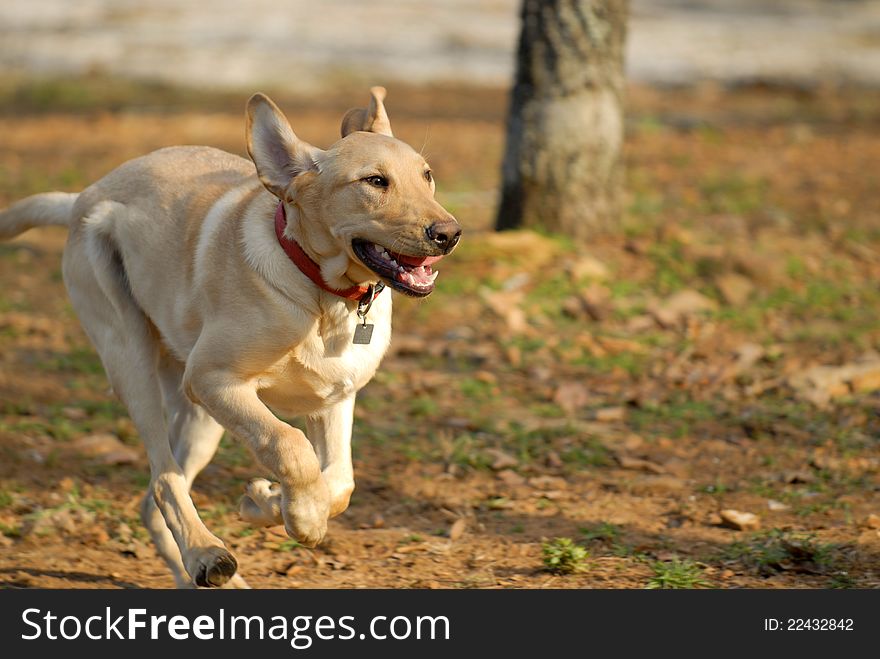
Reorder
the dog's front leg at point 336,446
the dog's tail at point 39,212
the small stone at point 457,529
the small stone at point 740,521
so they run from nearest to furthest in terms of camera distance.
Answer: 1. the dog's front leg at point 336,446
2. the small stone at point 740,521
3. the small stone at point 457,529
4. the dog's tail at point 39,212

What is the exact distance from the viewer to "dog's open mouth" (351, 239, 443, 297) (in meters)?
4.20

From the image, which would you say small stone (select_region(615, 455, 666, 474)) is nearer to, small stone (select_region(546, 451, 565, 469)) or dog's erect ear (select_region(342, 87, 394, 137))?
small stone (select_region(546, 451, 565, 469))

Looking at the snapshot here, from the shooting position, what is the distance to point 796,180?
11.4 meters

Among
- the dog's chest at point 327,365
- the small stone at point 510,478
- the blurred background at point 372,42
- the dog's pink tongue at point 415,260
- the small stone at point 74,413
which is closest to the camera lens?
the dog's pink tongue at point 415,260

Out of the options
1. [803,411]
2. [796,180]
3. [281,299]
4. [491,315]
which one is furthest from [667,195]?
[281,299]

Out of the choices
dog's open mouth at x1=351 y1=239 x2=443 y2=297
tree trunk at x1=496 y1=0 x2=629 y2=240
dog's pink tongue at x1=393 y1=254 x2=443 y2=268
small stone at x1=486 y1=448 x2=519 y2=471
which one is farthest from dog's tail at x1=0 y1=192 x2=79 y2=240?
tree trunk at x1=496 y1=0 x2=629 y2=240

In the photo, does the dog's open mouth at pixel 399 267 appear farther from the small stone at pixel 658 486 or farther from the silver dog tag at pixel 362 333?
the small stone at pixel 658 486

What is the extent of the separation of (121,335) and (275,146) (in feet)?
3.86

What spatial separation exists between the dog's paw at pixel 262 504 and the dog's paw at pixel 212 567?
0.67 feet

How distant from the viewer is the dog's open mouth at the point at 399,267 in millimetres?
4195

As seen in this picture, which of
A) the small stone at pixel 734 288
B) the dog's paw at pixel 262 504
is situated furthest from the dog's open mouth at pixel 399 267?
the small stone at pixel 734 288

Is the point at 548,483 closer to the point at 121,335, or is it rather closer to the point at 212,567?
the point at 212,567

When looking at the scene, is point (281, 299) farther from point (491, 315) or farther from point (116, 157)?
point (116, 157)

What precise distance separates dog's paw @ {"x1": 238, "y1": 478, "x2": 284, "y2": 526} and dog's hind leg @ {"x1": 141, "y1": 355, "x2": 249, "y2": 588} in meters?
0.44
